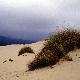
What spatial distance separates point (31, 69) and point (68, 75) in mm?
2379

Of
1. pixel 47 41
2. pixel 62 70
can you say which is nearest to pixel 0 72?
pixel 47 41

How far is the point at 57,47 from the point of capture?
12.1 m

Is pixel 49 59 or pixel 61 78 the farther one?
pixel 49 59

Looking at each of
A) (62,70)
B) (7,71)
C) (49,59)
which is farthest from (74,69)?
(7,71)

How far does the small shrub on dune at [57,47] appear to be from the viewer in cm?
1178

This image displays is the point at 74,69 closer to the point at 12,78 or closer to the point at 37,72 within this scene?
the point at 37,72

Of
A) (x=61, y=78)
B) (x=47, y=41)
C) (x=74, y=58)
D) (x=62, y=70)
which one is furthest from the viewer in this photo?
(x=47, y=41)

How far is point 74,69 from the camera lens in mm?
10594

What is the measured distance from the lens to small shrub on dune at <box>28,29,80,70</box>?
11784mm

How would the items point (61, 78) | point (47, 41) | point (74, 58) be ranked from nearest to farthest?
point (61, 78), point (74, 58), point (47, 41)

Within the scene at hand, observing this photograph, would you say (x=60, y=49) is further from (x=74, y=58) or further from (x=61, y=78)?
(x=61, y=78)

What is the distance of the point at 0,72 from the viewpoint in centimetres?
1306

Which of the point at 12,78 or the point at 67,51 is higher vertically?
the point at 67,51

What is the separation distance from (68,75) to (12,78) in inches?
90.9
